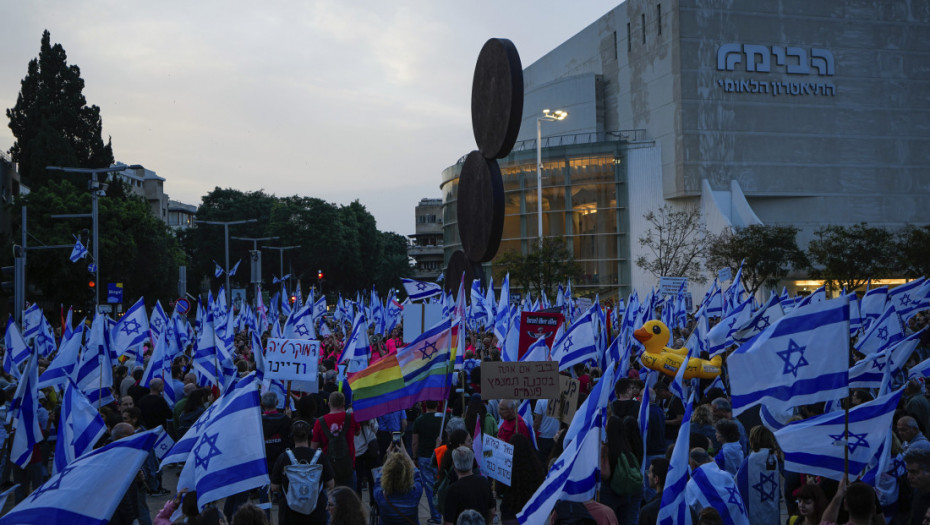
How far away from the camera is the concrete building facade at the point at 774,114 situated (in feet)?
213

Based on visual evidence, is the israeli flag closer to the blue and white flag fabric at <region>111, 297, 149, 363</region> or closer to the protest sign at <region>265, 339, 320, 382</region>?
the protest sign at <region>265, 339, 320, 382</region>

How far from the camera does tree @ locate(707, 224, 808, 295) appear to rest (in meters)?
49.8

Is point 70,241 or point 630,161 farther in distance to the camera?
point 630,161

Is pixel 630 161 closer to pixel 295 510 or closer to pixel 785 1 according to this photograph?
pixel 785 1

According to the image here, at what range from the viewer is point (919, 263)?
161ft

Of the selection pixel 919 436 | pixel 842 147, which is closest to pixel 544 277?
pixel 842 147

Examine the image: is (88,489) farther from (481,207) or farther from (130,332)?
(481,207)

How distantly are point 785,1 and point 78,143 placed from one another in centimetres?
5187

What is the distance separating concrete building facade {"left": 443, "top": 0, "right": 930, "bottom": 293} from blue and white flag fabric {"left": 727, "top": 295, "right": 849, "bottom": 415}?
57.1m

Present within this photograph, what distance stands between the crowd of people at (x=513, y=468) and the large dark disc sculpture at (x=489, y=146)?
51.3 ft

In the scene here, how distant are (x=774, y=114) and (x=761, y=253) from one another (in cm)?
2074

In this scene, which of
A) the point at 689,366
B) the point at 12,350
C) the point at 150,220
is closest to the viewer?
the point at 689,366

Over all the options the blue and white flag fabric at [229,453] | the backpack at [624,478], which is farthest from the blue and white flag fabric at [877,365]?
the blue and white flag fabric at [229,453]

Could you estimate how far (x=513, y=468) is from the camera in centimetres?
828
